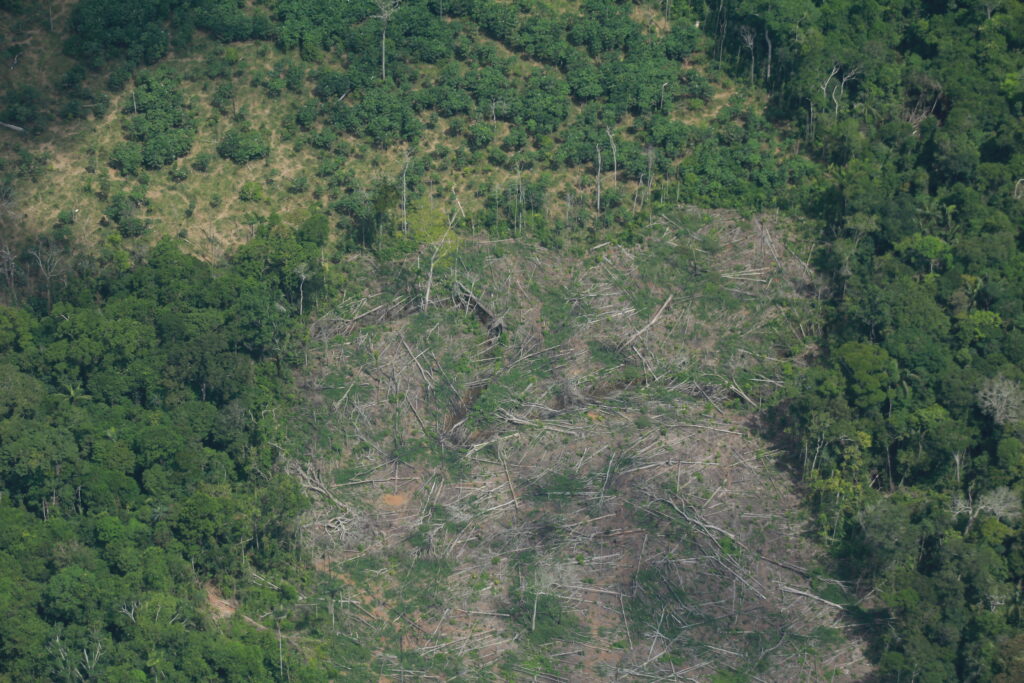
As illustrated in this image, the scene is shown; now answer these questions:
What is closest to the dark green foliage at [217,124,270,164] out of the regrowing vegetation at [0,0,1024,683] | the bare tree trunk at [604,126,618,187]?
the regrowing vegetation at [0,0,1024,683]

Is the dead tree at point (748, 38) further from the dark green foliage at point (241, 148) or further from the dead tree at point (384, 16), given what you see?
the dark green foliage at point (241, 148)

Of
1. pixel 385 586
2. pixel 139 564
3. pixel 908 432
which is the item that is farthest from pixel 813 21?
pixel 139 564

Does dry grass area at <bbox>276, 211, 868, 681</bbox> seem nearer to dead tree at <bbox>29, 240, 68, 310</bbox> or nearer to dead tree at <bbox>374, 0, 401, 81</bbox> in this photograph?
dead tree at <bbox>374, 0, 401, 81</bbox>

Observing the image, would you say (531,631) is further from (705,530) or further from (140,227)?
(140,227)

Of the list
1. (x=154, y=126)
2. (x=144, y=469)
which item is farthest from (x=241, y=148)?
(x=144, y=469)

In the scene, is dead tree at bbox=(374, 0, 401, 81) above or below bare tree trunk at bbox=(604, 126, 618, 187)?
above

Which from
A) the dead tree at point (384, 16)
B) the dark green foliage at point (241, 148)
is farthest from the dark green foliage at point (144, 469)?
the dead tree at point (384, 16)
